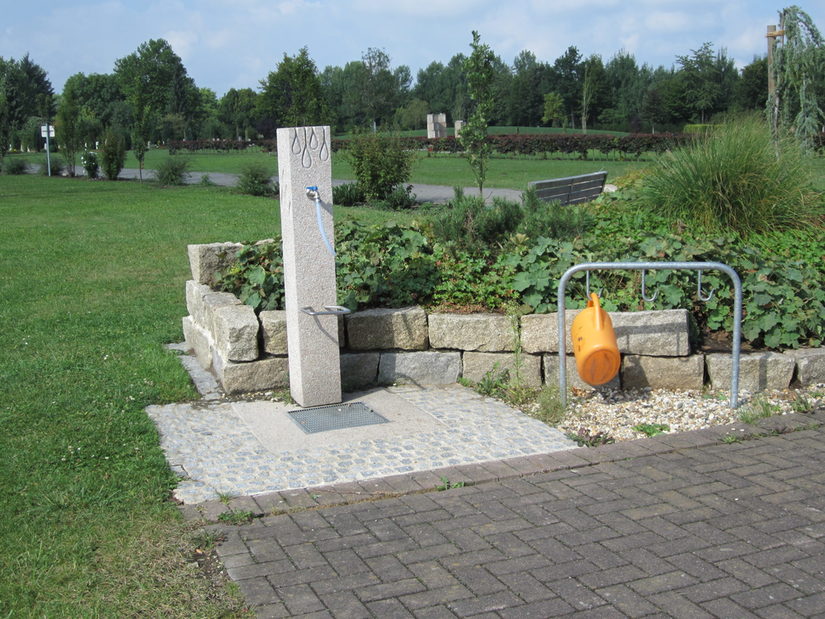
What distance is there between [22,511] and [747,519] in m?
3.32

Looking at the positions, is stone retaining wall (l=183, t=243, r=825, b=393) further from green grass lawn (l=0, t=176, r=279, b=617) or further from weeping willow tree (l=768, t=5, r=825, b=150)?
weeping willow tree (l=768, t=5, r=825, b=150)

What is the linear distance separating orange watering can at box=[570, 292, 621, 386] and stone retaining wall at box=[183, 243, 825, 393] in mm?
604

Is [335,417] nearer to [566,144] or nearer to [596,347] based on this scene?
[596,347]

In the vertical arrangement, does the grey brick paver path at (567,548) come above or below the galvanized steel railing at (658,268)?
below

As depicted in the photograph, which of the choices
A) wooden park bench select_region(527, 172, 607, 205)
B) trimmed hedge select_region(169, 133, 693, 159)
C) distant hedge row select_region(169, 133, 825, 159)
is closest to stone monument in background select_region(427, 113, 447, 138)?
distant hedge row select_region(169, 133, 825, 159)

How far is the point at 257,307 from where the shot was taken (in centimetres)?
602

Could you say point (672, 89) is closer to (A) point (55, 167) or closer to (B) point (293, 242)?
(A) point (55, 167)

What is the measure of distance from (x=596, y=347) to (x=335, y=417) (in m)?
1.68

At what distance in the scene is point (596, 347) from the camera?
496 cm

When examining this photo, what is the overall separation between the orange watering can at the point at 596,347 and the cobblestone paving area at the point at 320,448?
0.43m

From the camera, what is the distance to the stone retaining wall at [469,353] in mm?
5672

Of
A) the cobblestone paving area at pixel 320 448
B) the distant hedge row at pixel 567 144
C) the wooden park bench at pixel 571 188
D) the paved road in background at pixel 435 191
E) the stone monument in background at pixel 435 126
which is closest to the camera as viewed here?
the cobblestone paving area at pixel 320 448

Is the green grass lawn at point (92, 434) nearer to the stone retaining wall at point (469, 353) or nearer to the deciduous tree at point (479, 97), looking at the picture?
the stone retaining wall at point (469, 353)

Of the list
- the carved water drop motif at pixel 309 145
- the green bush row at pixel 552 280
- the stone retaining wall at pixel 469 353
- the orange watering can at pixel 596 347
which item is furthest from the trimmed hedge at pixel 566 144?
the orange watering can at pixel 596 347
